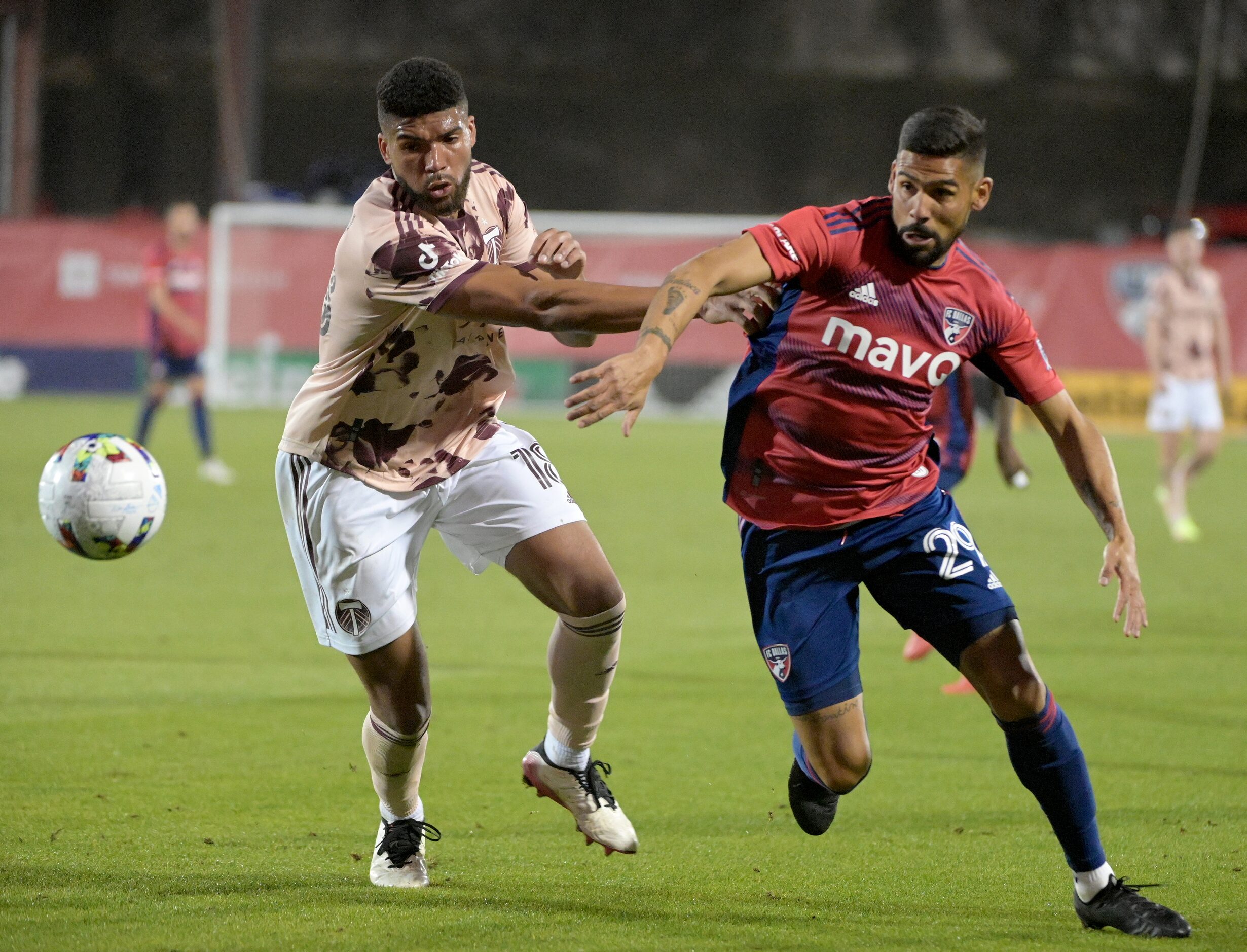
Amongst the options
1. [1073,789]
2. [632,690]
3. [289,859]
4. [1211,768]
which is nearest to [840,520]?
[1073,789]

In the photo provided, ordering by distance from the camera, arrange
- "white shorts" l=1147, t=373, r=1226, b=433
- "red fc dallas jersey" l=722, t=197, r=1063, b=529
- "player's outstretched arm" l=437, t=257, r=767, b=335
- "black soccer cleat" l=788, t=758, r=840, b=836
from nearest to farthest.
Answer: "player's outstretched arm" l=437, t=257, r=767, b=335 → "red fc dallas jersey" l=722, t=197, r=1063, b=529 → "black soccer cleat" l=788, t=758, r=840, b=836 → "white shorts" l=1147, t=373, r=1226, b=433

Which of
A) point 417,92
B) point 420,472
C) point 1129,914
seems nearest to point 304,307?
point 420,472

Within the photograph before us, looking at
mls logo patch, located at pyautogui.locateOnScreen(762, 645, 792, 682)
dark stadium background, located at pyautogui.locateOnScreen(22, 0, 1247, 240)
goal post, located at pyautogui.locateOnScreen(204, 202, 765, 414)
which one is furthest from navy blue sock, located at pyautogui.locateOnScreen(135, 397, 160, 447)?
dark stadium background, located at pyautogui.locateOnScreen(22, 0, 1247, 240)

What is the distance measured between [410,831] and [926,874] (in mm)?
1533

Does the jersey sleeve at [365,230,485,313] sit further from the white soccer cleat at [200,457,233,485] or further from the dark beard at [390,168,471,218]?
the white soccer cleat at [200,457,233,485]

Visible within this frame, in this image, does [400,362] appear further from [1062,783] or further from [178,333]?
[178,333]

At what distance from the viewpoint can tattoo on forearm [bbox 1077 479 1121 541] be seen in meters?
4.25

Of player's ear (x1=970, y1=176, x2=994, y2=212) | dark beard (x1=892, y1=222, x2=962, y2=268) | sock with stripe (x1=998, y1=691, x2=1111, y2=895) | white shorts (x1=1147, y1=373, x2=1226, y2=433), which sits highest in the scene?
player's ear (x1=970, y1=176, x2=994, y2=212)

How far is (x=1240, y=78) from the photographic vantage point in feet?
98.6

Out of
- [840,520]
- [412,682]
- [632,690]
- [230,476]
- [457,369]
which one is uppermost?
[457,369]

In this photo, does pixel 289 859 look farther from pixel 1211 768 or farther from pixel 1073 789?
pixel 1211 768

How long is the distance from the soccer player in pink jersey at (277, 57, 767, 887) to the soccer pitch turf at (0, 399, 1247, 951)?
39cm

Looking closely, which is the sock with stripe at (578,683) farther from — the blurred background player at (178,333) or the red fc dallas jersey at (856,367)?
the blurred background player at (178,333)

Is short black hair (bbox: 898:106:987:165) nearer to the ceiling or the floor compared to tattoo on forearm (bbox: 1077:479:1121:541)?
nearer to the ceiling
